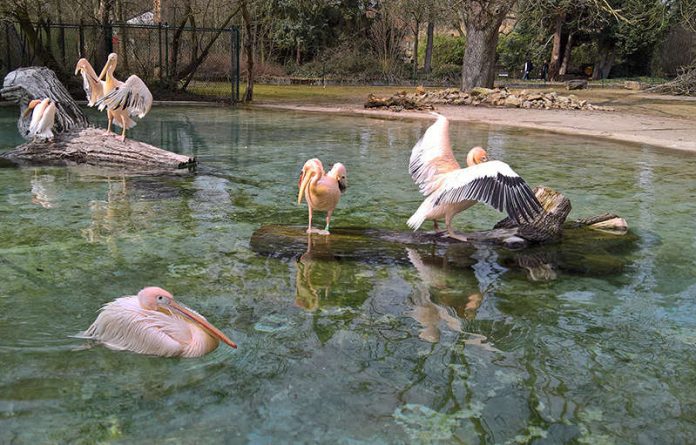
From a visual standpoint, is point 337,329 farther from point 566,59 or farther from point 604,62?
point 604,62

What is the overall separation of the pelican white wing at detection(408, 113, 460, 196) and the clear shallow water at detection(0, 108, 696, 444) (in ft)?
1.81

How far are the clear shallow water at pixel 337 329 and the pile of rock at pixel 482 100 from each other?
441 inches

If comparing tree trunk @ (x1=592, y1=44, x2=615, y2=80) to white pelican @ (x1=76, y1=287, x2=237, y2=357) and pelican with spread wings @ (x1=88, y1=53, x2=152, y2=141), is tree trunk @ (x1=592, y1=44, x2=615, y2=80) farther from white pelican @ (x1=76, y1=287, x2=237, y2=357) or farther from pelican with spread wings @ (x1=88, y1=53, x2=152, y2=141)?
white pelican @ (x1=76, y1=287, x2=237, y2=357)

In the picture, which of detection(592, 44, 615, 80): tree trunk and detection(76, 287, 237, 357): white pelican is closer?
detection(76, 287, 237, 357): white pelican

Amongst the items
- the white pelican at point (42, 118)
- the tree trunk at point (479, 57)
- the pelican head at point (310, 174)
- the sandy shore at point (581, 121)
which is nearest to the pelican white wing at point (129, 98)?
the white pelican at point (42, 118)

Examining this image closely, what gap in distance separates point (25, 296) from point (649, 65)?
37.5 m

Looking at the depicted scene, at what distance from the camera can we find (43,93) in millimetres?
9312

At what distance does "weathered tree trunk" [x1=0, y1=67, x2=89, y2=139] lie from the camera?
923 cm

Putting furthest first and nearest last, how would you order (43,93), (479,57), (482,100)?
(479,57) → (482,100) → (43,93)

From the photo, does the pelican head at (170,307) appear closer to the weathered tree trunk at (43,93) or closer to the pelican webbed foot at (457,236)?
the pelican webbed foot at (457,236)

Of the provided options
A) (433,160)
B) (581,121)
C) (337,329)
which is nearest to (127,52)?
(581,121)

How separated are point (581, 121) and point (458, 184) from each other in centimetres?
1184

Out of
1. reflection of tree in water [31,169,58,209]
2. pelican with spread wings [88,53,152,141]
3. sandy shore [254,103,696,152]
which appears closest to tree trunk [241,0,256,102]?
sandy shore [254,103,696,152]

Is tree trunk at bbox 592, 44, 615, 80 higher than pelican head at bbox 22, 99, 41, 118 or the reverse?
higher
